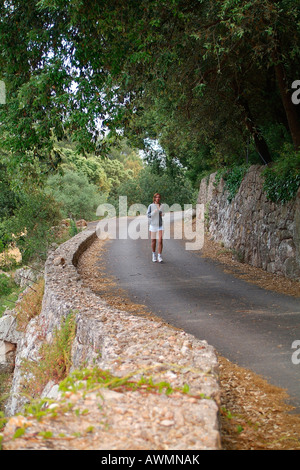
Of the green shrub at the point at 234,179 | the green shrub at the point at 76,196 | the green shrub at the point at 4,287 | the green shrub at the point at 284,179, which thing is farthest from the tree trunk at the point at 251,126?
the green shrub at the point at 76,196

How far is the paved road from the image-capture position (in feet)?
20.0

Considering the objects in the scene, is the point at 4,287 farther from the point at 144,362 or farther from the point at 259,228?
the point at 144,362

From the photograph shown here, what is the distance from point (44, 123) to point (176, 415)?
7733 millimetres

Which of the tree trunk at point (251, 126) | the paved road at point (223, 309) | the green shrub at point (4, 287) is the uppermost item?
the tree trunk at point (251, 126)

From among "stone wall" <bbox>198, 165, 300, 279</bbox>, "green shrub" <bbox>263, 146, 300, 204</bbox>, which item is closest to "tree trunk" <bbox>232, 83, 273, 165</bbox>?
"stone wall" <bbox>198, 165, 300, 279</bbox>

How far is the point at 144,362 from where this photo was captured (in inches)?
169

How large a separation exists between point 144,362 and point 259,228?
10.2m

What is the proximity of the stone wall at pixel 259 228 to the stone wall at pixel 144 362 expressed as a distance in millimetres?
5920

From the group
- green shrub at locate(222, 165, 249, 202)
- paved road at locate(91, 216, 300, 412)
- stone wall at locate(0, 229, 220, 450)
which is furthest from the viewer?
green shrub at locate(222, 165, 249, 202)

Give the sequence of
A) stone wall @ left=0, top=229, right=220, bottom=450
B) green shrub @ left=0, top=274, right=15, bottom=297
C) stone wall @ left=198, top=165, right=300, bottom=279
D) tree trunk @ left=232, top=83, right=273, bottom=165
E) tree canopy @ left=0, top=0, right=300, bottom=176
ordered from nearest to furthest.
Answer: stone wall @ left=0, top=229, right=220, bottom=450 < tree canopy @ left=0, top=0, right=300, bottom=176 < stone wall @ left=198, top=165, right=300, bottom=279 < tree trunk @ left=232, top=83, right=273, bottom=165 < green shrub @ left=0, top=274, right=15, bottom=297

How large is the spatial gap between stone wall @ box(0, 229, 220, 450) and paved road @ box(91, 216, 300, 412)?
132cm

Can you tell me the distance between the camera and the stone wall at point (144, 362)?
3.01 meters

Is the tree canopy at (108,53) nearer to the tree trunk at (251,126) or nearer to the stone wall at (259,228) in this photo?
the tree trunk at (251,126)

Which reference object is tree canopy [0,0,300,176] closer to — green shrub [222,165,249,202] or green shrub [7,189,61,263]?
A: green shrub [222,165,249,202]
